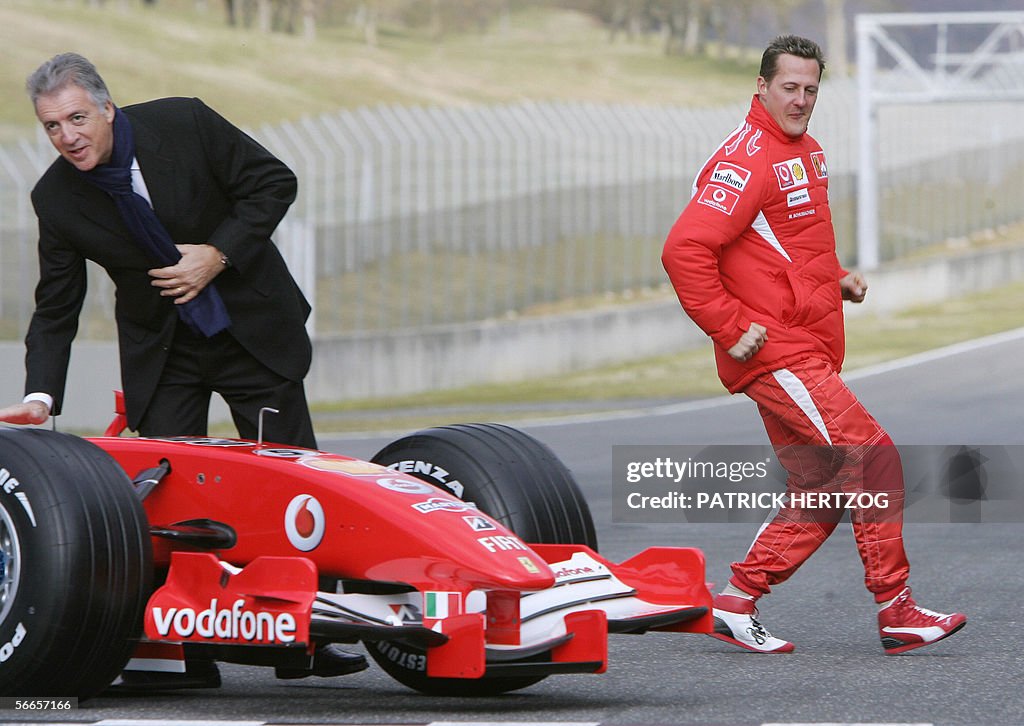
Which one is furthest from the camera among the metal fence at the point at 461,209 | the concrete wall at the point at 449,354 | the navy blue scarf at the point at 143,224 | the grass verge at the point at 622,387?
the metal fence at the point at 461,209

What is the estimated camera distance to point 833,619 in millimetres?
6898

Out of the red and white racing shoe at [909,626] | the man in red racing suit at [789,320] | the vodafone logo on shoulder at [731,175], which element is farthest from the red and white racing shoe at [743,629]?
the vodafone logo on shoulder at [731,175]

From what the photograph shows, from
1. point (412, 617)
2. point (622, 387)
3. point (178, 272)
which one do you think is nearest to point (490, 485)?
point (412, 617)

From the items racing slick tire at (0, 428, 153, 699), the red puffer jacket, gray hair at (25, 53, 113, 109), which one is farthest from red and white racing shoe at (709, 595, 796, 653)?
gray hair at (25, 53, 113, 109)

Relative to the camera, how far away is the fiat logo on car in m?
5.16

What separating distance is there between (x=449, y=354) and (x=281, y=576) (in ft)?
57.6

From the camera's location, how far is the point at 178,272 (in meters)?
5.69

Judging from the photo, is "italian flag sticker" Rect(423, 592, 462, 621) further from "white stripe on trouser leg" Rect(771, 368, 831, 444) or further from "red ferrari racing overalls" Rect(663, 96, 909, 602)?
"white stripe on trouser leg" Rect(771, 368, 831, 444)

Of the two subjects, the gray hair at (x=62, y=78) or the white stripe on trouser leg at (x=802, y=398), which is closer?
the gray hair at (x=62, y=78)

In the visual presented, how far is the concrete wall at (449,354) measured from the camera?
62.3 ft

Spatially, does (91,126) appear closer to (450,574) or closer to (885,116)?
(450,574)

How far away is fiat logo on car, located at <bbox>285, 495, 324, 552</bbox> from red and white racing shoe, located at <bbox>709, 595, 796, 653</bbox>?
1526 mm

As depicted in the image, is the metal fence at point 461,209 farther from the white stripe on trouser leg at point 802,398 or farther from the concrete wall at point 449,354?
the white stripe on trouser leg at point 802,398

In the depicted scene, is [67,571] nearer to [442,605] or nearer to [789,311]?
[442,605]
